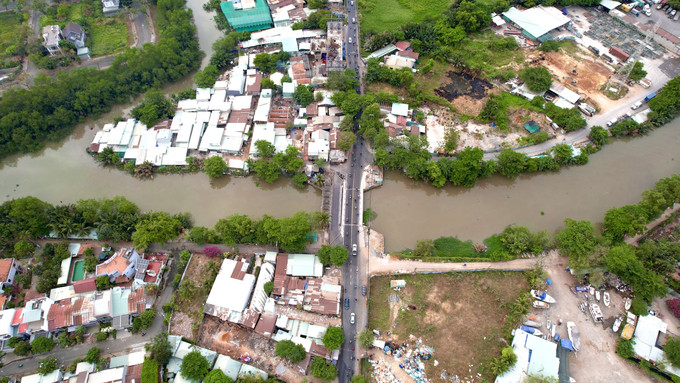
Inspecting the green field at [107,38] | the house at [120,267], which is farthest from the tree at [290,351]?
the green field at [107,38]

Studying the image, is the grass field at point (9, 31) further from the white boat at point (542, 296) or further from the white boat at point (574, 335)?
the white boat at point (574, 335)

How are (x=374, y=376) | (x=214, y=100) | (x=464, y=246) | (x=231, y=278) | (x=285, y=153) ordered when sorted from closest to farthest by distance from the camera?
1. (x=374, y=376)
2. (x=231, y=278)
3. (x=464, y=246)
4. (x=285, y=153)
5. (x=214, y=100)

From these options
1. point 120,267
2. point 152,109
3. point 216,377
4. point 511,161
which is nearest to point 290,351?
point 216,377

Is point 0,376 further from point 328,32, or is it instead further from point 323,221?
point 328,32

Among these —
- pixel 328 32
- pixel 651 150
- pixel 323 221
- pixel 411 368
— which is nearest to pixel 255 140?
pixel 323 221

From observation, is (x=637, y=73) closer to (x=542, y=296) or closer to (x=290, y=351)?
(x=542, y=296)

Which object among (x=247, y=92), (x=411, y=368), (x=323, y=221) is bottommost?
(x=411, y=368)
